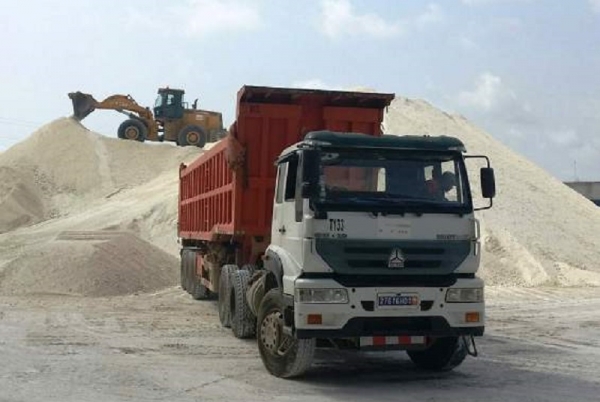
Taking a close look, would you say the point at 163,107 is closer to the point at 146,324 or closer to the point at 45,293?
the point at 45,293

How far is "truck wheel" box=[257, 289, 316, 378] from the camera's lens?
846 cm

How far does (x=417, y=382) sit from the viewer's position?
29.3 ft

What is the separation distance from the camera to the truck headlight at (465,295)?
8.23 meters

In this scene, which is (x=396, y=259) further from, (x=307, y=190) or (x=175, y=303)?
(x=175, y=303)

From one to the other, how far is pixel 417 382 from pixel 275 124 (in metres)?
4.35

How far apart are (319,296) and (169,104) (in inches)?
1343

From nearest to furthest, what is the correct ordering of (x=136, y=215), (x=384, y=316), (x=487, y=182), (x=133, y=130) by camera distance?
(x=384, y=316)
(x=487, y=182)
(x=136, y=215)
(x=133, y=130)

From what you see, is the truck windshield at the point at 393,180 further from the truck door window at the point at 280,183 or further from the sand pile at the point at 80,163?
the sand pile at the point at 80,163

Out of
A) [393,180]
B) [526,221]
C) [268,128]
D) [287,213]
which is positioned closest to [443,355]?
[393,180]

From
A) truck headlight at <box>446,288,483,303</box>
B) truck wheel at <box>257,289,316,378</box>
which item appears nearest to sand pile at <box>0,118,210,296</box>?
truck wheel at <box>257,289,316,378</box>

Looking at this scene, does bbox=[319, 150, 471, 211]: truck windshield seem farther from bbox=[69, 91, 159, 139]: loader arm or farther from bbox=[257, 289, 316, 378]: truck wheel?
bbox=[69, 91, 159, 139]: loader arm

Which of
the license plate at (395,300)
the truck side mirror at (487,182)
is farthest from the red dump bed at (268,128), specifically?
the license plate at (395,300)

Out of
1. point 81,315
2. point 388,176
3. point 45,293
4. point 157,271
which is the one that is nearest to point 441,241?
point 388,176

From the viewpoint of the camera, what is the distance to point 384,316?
26.5 feet
